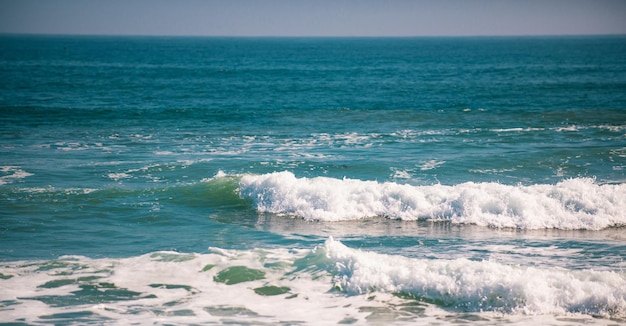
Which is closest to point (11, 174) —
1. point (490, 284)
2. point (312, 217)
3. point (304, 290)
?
point (312, 217)

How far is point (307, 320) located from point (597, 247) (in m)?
7.55

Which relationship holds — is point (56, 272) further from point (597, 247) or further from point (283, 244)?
point (597, 247)

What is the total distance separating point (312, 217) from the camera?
1688cm

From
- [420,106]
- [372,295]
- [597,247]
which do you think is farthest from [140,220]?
[420,106]

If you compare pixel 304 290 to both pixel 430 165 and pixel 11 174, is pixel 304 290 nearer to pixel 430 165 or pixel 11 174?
pixel 430 165

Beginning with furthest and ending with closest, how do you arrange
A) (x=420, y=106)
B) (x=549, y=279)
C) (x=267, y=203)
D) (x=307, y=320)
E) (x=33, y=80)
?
1. (x=33, y=80)
2. (x=420, y=106)
3. (x=267, y=203)
4. (x=549, y=279)
5. (x=307, y=320)

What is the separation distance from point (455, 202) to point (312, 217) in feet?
13.1

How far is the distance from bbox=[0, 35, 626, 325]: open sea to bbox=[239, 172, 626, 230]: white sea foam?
0.18 ft

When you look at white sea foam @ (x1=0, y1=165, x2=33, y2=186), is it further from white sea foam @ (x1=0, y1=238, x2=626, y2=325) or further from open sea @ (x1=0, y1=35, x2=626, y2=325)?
white sea foam @ (x1=0, y1=238, x2=626, y2=325)

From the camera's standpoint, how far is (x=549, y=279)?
36.3ft

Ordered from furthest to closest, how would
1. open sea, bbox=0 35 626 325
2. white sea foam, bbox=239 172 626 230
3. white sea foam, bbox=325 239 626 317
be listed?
white sea foam, bbox=239 172 626 230, open sea, bbox=0 35 626 325, white sea foam, bbox=325 239 626 317

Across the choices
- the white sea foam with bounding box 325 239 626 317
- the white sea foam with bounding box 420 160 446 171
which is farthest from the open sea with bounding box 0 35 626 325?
the white sea foam with bounding box 420 160 446 171

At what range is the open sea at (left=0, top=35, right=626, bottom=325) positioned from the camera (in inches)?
422

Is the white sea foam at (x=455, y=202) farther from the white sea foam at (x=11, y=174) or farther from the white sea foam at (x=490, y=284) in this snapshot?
the white sea foam at (x=11, y=174)
